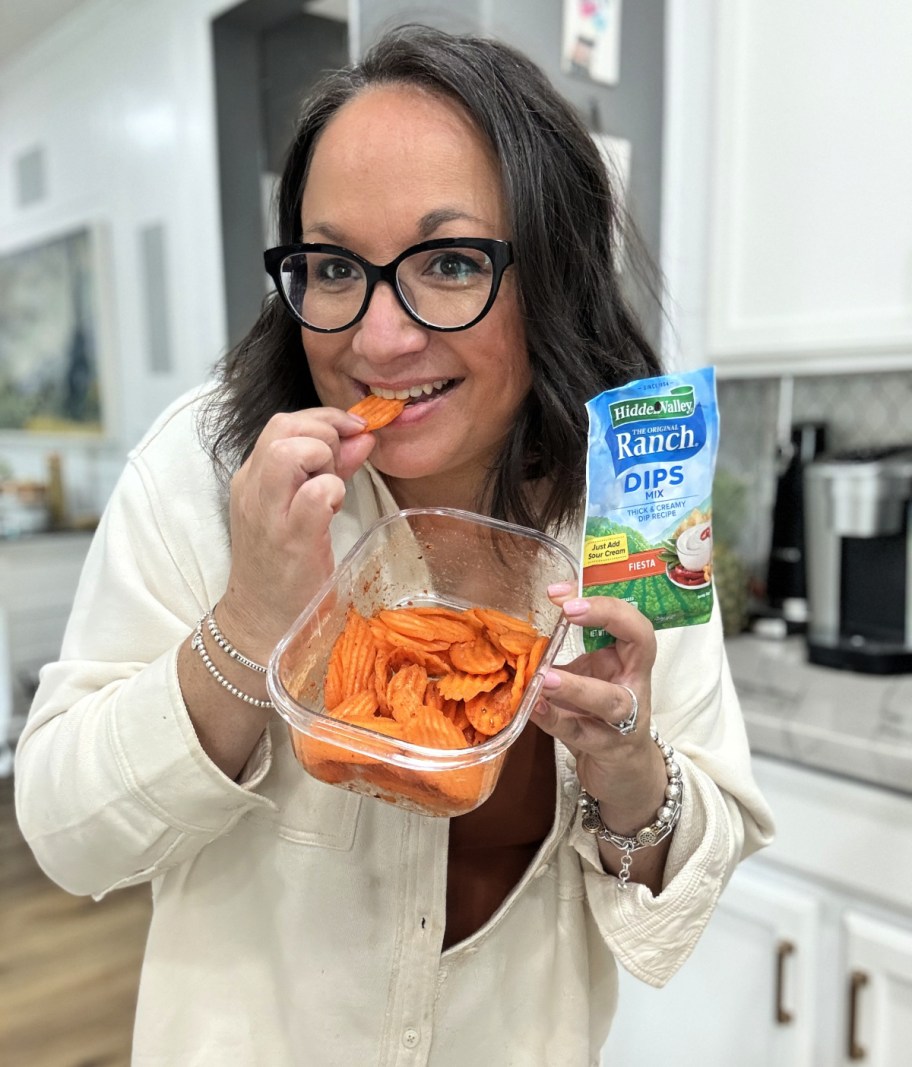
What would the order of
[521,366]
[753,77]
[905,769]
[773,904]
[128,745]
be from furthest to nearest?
1. [753,77]
2. [773,904]
3. [905,769]
4. [521,366]
5. [128,745]

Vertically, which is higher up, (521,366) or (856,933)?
(521,366)

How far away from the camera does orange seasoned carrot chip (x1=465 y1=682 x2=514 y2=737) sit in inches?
22.4

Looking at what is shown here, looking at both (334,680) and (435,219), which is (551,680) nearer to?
(334,680)

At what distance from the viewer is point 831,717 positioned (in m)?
1.37

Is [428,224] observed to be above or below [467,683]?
above

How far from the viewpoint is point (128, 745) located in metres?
0.66

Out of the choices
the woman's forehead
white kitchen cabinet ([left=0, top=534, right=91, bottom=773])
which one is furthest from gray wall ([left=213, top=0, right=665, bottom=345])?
white kitchen cabinet ([left=0, top=534, right=91, bottom=773])

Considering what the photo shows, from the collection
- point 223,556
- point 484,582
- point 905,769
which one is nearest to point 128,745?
point 223,556

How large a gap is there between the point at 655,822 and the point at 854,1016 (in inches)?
35.3

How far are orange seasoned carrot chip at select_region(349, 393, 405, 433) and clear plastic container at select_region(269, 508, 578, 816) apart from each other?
77 mm

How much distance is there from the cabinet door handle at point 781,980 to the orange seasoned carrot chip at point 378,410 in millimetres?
1157

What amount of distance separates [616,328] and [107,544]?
0.50 meters

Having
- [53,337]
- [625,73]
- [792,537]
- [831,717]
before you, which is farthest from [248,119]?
[831,717]

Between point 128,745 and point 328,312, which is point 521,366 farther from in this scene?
point 128,745
